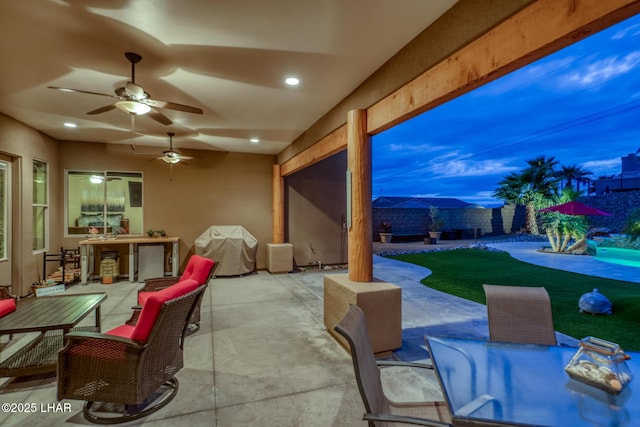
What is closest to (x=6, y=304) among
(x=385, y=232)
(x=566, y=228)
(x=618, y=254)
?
(x=566, y=228)

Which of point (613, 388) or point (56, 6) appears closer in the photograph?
point (613, 388)

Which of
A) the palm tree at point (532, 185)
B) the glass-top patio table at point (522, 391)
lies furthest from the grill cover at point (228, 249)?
the palm tree at point (532, 185)

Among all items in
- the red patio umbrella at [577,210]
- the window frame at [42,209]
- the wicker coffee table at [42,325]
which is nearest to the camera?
the wicker coffee table at [42,325]

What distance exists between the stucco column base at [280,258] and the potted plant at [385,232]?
29.3 ft

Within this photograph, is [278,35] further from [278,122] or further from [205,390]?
[205,390]

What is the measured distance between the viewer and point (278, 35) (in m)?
2.64

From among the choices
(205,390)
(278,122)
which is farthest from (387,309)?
(278,122)

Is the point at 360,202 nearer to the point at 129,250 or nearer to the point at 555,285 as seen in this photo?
the point at 555,285

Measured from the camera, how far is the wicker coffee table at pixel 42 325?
2.54 meters

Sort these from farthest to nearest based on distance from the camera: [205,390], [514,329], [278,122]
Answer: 1. [278,122]
2. [205,390]
3. [514,329]

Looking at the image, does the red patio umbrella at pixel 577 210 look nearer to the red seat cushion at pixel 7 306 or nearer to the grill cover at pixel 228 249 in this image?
the grill cover at pixel 228 249

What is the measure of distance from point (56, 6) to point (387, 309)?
149 inches

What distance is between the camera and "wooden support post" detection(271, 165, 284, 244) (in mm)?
7711

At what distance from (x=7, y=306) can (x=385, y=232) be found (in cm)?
1434
